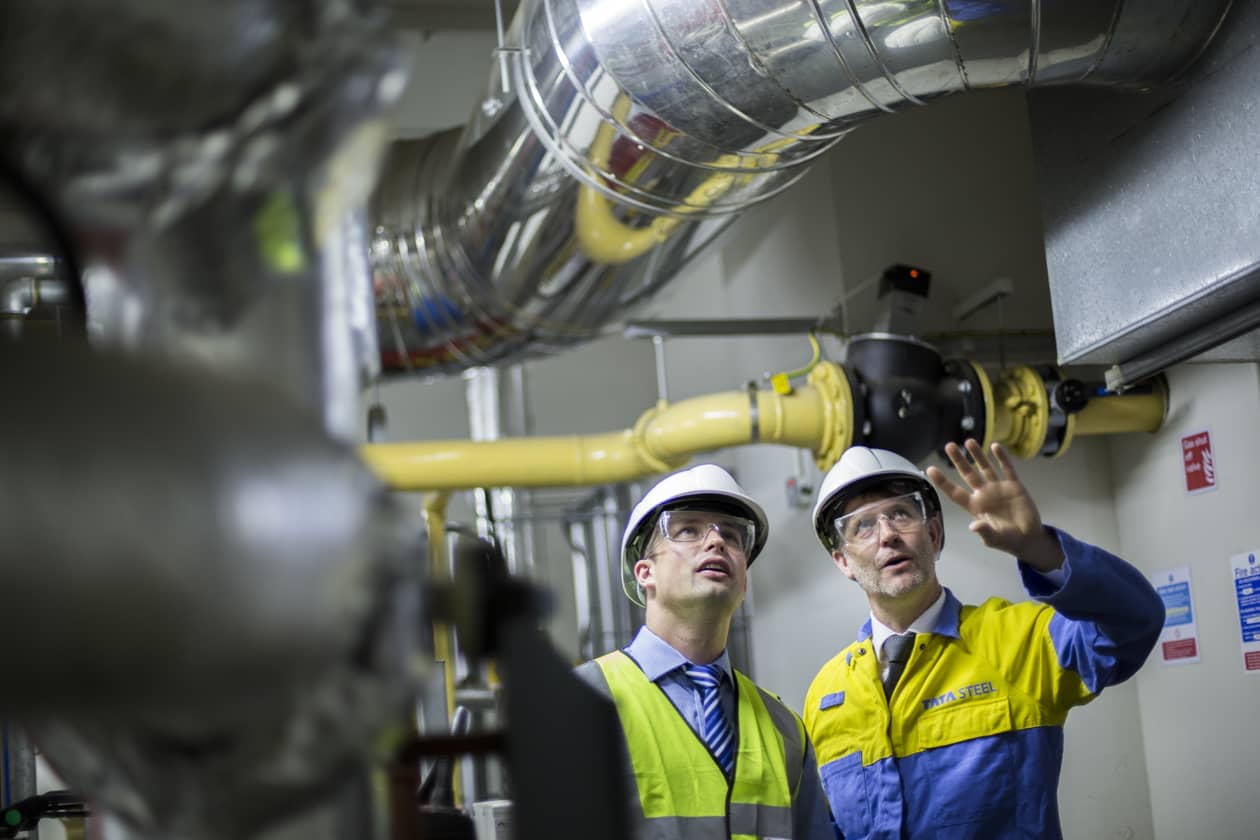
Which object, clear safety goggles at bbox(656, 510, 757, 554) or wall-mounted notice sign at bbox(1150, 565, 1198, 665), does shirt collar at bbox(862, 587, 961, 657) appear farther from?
wall-mounted notice sign at bbox(1150, 565, 1198, 665)

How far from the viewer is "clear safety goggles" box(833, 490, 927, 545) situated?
264 centimetres

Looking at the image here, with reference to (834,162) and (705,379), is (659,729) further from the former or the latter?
(705,379)

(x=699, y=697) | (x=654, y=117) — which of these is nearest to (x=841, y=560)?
(x=699, y=697)

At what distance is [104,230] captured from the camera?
0.48 m

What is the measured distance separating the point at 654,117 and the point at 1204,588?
237cm

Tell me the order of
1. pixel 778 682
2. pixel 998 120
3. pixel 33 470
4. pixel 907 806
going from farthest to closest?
pixel 778 682 → pixel 998 120 → pixel 907 806 → pixel 33 470

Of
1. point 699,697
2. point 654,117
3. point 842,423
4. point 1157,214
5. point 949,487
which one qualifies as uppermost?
point 654,117

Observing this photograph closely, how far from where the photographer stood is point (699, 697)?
7.68 feet

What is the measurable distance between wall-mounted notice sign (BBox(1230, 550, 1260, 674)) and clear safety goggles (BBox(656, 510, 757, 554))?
5.47ft

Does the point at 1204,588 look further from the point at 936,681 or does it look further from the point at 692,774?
the point at 692,774

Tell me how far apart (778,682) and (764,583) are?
41 centimetres

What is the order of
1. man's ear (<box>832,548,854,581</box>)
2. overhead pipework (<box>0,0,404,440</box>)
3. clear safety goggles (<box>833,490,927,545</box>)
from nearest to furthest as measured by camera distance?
overhead pipework (<box>0,0,404,440</box>) < clear safety goggles (<box>833,490,927,545</box>) < man's ear (<box>832,548,854,581</box>)

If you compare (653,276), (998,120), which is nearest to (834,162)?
(998,120)

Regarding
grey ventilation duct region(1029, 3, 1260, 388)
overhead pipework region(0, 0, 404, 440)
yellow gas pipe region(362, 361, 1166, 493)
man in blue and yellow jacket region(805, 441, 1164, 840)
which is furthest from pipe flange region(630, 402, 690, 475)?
overhead pipework region(0, 0, 404, 440)
